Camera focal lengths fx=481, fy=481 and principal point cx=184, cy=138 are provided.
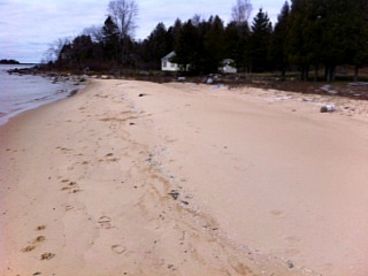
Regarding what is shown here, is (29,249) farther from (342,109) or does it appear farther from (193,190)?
(342,109)

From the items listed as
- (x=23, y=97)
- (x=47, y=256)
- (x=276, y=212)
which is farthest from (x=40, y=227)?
(x=23, y=97)

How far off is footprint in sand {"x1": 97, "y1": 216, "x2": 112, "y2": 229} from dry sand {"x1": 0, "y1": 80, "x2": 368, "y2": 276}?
1cm

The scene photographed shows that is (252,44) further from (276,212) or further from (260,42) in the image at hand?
(276,212)

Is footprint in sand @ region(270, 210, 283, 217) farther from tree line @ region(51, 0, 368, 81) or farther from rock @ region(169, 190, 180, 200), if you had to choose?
tree line @ region(51, 0, 368, 81)

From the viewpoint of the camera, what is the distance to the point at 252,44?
57.7 meters

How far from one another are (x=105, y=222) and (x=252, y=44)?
2136 inches

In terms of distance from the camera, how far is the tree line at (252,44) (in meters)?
39.9

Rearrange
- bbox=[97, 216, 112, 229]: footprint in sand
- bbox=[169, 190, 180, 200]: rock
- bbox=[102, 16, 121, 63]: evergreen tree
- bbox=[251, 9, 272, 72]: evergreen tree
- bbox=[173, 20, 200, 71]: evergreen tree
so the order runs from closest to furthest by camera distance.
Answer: bbox=[97, 216, 112, 229]: footprint in sand < bbox=[169, 190, 180, 200]: rock < bbox=[251, 9, 272, 72]: evergreen tree < bbox=[173, 20, 200, 71]: evergreen tree < bbox=[102, 16, 121, 63]: evergreen tree

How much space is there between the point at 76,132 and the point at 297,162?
6.40 meters

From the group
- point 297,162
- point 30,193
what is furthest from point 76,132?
point 297,162

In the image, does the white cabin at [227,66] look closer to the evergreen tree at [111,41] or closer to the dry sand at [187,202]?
the evergreen tree at [111,41]

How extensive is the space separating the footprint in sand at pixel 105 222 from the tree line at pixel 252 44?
3684 centimetres

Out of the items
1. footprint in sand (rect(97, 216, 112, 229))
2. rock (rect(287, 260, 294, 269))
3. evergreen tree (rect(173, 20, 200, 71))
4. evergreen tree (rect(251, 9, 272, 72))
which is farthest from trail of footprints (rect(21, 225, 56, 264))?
evergreen tree (rect(173, 20, 200, 71))

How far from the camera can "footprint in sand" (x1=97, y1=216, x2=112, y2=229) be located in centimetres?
549
